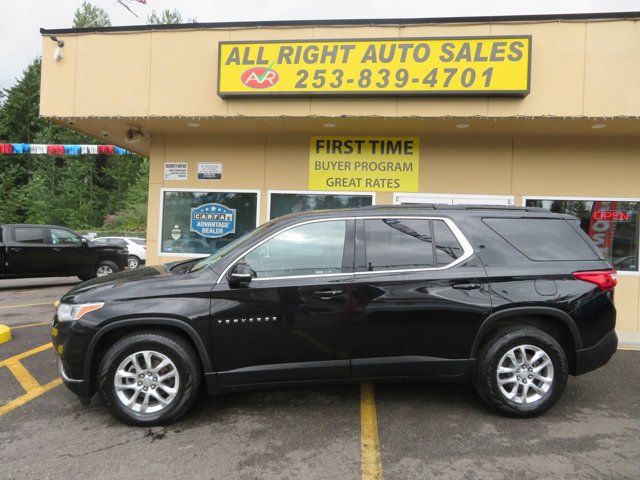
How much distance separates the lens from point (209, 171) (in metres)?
8.16

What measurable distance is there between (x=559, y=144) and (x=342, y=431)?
21.0 ft

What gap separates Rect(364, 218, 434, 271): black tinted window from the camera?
3.77m

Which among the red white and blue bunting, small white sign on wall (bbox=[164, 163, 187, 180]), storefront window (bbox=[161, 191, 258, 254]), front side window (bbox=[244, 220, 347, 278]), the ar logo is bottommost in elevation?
front side window (bbox=[244, 220, 347, 278])

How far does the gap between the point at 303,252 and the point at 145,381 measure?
5.31ft

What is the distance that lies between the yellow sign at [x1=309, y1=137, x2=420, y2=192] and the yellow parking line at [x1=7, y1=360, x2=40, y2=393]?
4958 millimetres

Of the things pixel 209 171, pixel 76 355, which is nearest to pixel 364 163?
pixel 209 171

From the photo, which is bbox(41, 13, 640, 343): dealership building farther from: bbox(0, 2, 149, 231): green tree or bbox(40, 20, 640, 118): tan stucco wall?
bbox(0, 2, 149, 231): green tree

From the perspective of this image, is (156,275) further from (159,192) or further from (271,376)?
(159,192)

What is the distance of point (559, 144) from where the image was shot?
24.7 feet

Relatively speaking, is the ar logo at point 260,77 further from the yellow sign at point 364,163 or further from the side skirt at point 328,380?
the side skirt at point 328,380

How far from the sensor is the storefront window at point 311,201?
7949 millimetres

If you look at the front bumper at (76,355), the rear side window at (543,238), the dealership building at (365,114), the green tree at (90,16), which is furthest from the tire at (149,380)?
the green tree at (90,16)

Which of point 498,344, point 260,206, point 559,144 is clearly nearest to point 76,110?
point 260,206

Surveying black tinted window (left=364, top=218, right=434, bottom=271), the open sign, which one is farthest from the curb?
the open sign
